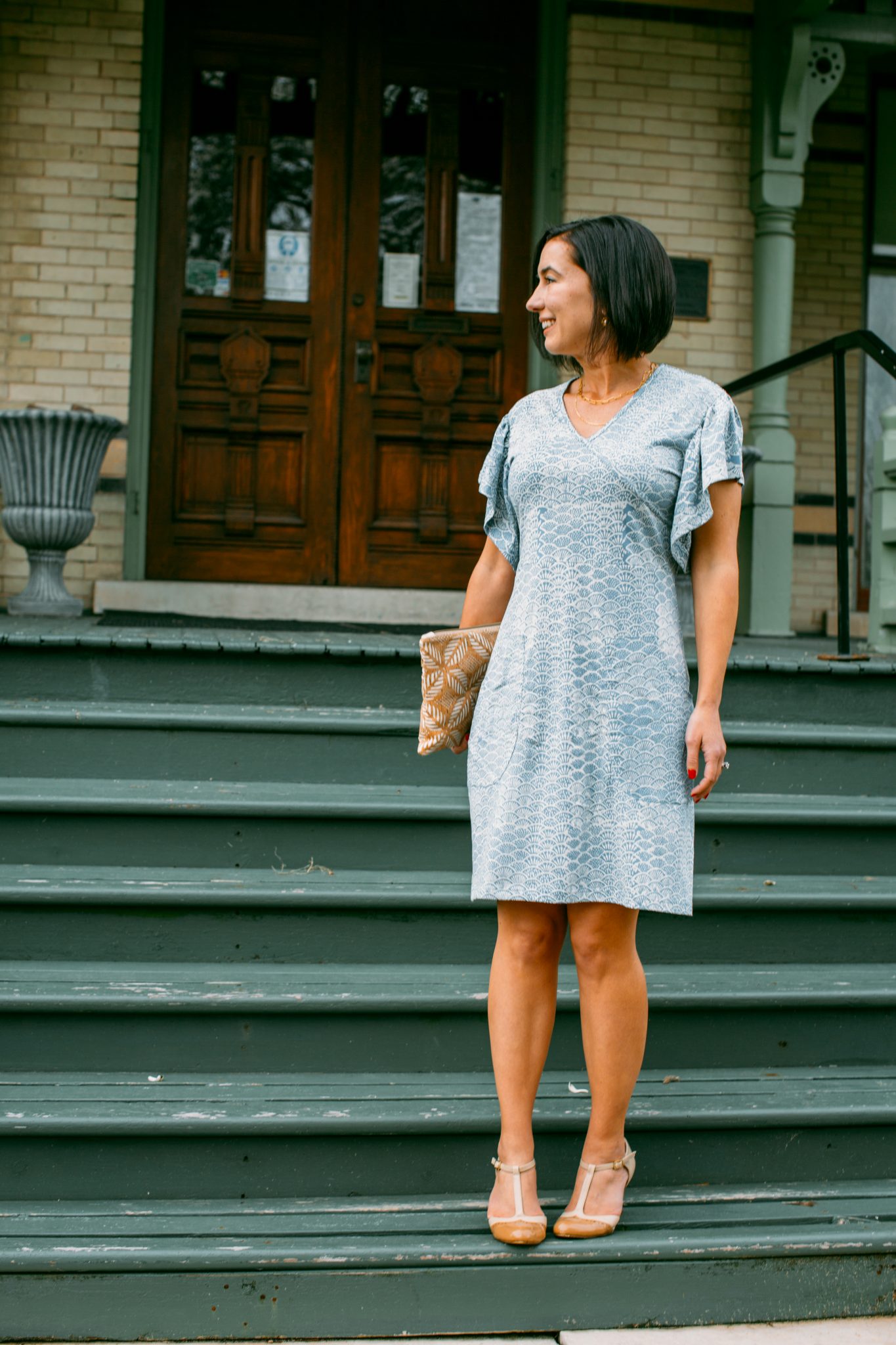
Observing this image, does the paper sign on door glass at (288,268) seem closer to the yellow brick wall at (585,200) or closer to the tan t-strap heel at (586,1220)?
the yellow brick wall at (585,200)

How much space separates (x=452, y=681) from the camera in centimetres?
235

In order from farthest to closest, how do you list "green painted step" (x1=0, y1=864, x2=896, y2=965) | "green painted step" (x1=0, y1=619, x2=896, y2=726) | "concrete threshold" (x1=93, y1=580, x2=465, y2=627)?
"concrete threshold" (x1=93, y1=580, x2=465, y2=627) < "green painted step" (x1=0, y1=619, x2=896, y2=726) < "green painted step" (x1=0, y1=864, x2=896, y2=965)

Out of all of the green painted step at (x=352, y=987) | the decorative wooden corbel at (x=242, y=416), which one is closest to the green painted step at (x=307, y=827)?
the green painted step at (x=352, y=987)

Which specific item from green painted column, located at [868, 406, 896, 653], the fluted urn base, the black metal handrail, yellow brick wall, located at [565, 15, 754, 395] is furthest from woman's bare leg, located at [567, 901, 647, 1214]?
yellow brick wall, located at [565, 15, 754, 395]

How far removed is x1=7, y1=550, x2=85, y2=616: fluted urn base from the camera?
5016 mm

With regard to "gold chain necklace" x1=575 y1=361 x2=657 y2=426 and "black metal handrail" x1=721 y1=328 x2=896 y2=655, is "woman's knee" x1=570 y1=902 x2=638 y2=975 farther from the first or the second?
"black metal handrail" x1=721 y1=328 x2=896 y2=655

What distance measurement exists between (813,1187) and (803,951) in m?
0.58

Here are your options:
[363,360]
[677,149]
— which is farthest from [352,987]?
[677,149]

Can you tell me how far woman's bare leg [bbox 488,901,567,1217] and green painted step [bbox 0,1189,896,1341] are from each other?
138 mm

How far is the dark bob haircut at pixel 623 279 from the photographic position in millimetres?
2229

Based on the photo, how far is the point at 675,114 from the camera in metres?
6.30

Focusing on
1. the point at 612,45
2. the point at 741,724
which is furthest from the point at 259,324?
the point at 741,724

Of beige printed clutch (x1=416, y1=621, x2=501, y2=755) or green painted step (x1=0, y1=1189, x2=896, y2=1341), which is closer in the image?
green painted step (x1=0, y1=1189, x2=896, y2=1341)

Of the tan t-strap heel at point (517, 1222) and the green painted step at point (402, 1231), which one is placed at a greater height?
the tan t-strap heel at point (517, 1222)
